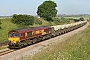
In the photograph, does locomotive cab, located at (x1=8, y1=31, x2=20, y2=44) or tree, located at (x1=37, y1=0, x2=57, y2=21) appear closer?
locomotive cab, located at (x1=8, y1=31, x2=20, y2=44)

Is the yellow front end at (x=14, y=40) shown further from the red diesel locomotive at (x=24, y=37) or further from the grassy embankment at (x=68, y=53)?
the grassy embankment at (x=68, y=53)

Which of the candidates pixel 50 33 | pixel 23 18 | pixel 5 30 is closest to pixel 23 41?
pixel 50 33

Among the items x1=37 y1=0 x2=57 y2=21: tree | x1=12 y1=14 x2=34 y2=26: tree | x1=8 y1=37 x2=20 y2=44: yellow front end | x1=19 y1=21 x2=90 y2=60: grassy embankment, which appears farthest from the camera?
x1=37 y1=0 x2=57 y2=21: tree

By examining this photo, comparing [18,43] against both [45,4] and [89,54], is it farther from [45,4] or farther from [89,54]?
[45,4]

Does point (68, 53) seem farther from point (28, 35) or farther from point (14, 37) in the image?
point (28, 35)

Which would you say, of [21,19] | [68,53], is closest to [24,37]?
[68,53]

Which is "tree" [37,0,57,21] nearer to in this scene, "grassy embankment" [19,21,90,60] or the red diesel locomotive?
the red diesel locomotive

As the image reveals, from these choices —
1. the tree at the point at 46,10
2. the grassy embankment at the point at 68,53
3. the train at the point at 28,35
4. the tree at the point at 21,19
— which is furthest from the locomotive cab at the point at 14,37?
the tree at the point at 46,10

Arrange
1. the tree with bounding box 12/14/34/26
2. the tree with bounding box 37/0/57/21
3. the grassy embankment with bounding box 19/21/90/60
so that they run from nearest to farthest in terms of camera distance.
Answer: the grassy embankment with bounding box 19/21/90/60 < the tree with bounding box 12/14/34/26 < the tree with bounding box 37/0/57/21

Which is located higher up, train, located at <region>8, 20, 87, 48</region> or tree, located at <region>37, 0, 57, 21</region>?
tree, located at <region>37, 0, 57, 21</region>

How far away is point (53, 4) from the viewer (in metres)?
89.1

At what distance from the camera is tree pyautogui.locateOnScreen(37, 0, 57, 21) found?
8156 cm

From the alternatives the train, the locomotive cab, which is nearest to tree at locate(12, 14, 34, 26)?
the train

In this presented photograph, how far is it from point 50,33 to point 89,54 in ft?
93.3
